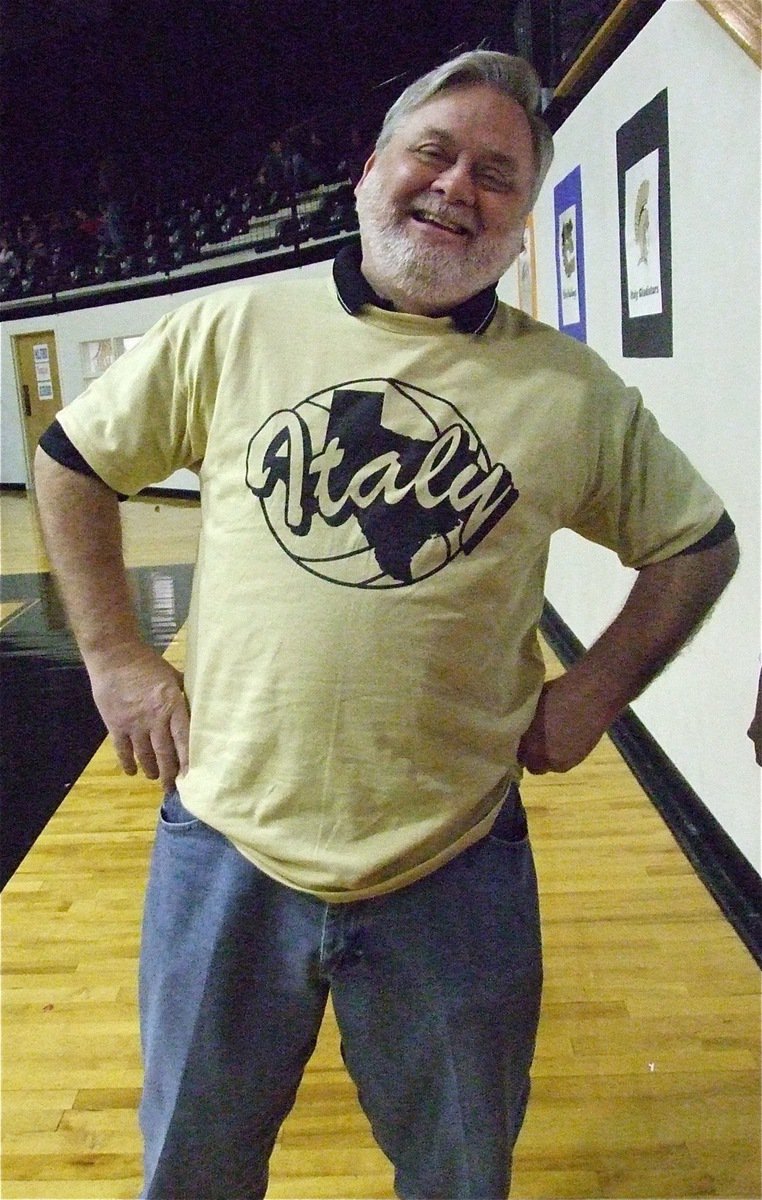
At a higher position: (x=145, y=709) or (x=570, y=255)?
(x=570, y=255)

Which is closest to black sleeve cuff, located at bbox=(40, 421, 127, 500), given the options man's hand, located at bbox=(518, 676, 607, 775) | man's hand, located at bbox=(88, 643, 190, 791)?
man's hand, located at bbox=(88, 643, 190, 791)

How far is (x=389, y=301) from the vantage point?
944mm

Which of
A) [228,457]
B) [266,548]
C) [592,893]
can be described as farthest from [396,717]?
[592,893]

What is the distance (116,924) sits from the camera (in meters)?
2.14

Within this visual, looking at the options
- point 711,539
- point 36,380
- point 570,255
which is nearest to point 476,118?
point 711,539

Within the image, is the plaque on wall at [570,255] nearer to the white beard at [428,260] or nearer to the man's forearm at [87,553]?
the white beard at [428,260]

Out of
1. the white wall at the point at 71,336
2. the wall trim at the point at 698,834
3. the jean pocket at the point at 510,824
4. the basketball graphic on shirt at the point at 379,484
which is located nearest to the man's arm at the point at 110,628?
the basketball graphic on shirt at the point at 379,484

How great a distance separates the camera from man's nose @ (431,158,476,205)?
3.03ft

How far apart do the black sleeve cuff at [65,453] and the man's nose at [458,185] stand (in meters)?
0.46

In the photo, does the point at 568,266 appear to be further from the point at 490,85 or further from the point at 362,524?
the point at 362,524

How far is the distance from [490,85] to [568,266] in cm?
276

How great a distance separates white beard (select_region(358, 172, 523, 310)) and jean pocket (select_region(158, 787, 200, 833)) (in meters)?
0.58

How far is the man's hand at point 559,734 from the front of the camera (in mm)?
1047

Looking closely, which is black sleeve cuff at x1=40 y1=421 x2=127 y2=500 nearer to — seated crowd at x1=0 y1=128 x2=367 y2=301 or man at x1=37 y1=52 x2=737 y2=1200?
man at x1=37 y1=52 x2=737 y2=1200
